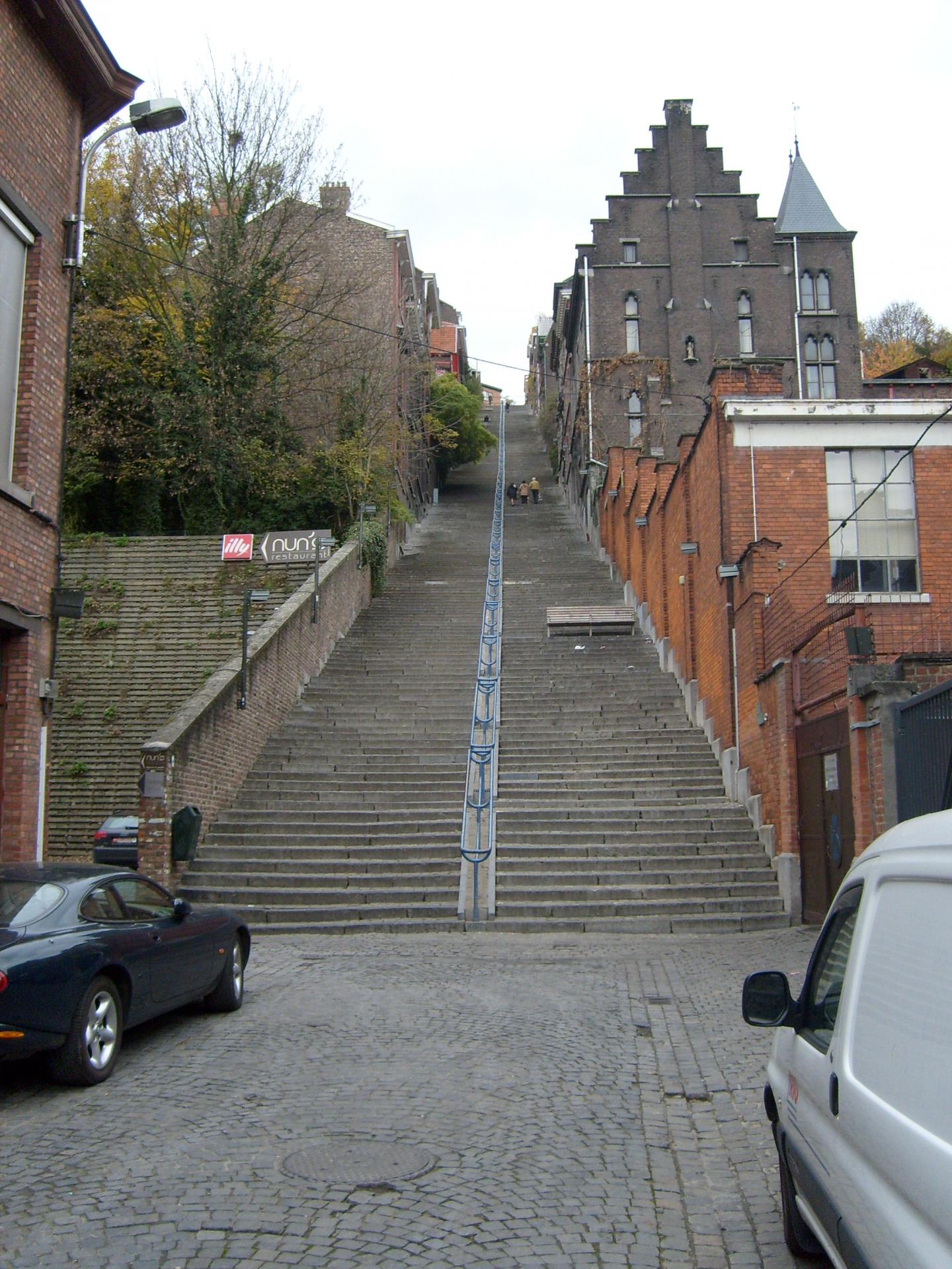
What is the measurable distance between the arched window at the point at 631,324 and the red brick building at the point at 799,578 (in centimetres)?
2572

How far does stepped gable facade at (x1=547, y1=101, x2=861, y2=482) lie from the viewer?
44.7 m

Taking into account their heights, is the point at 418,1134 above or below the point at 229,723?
below

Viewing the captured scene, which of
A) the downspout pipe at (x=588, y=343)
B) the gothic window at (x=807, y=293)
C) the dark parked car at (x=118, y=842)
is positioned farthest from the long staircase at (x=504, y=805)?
the gothic window at (x=807, y=293)

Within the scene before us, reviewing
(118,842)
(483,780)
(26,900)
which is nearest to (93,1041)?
(26,900)

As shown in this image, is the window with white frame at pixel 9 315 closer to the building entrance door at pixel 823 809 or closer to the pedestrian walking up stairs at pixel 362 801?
the pedestrian walking up stairs at pixel 362 801

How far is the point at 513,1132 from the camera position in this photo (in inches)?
228

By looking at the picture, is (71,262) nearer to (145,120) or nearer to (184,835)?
(145,120)

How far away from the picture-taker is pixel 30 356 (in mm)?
11406

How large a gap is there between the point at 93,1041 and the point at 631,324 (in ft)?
140

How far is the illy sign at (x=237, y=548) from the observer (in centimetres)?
2259

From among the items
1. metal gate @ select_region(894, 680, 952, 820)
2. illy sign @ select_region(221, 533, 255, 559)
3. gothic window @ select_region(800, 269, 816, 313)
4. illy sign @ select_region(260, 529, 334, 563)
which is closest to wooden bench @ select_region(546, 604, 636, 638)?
illy sign @ select_region(260, 529, 334, 563)

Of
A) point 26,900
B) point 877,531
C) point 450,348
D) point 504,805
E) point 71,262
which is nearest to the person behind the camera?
point 26,900

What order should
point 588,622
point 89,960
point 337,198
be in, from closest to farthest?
point 89,960
point 588,622
point 337,198

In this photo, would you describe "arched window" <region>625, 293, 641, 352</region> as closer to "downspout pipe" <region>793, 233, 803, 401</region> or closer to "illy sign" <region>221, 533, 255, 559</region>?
"downspout pipe" <region>793, 233, 803, 401</region>
